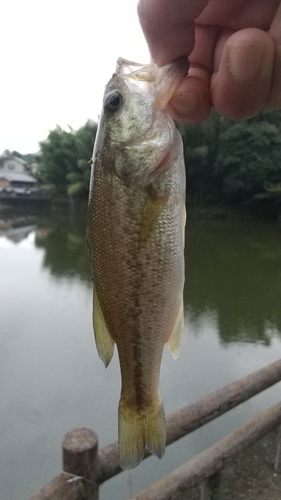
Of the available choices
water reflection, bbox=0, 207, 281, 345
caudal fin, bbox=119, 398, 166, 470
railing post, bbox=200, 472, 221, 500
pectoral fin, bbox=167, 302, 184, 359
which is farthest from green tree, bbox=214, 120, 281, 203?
caudal fin, bbox=119, 398, 166, 470

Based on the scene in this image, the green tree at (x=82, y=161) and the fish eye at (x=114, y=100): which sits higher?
the green tree at (x=82, y=161)

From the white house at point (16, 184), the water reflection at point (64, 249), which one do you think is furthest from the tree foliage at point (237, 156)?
the white house at point (16, 184)

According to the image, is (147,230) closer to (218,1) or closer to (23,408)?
(218,1)

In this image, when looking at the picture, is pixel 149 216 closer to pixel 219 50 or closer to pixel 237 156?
pixel 219 50

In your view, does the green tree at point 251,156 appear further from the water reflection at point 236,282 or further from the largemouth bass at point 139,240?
the largemouth bass at point 139,240

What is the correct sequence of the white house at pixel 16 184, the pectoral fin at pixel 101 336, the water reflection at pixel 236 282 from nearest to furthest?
the pectoral fin at pixel 101 336 → the water reflection at pixel 236 282 → the white house at pixel 16 184

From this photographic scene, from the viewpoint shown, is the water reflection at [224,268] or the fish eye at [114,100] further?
the water reflection at [224,268]

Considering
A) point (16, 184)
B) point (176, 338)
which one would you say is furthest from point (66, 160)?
point (176, 338)

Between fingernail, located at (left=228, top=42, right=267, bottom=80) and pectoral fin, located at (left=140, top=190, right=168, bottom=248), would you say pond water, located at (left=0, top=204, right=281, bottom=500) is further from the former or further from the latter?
fingernail, located at (left=228, top=42, right=267, bottom=80)
